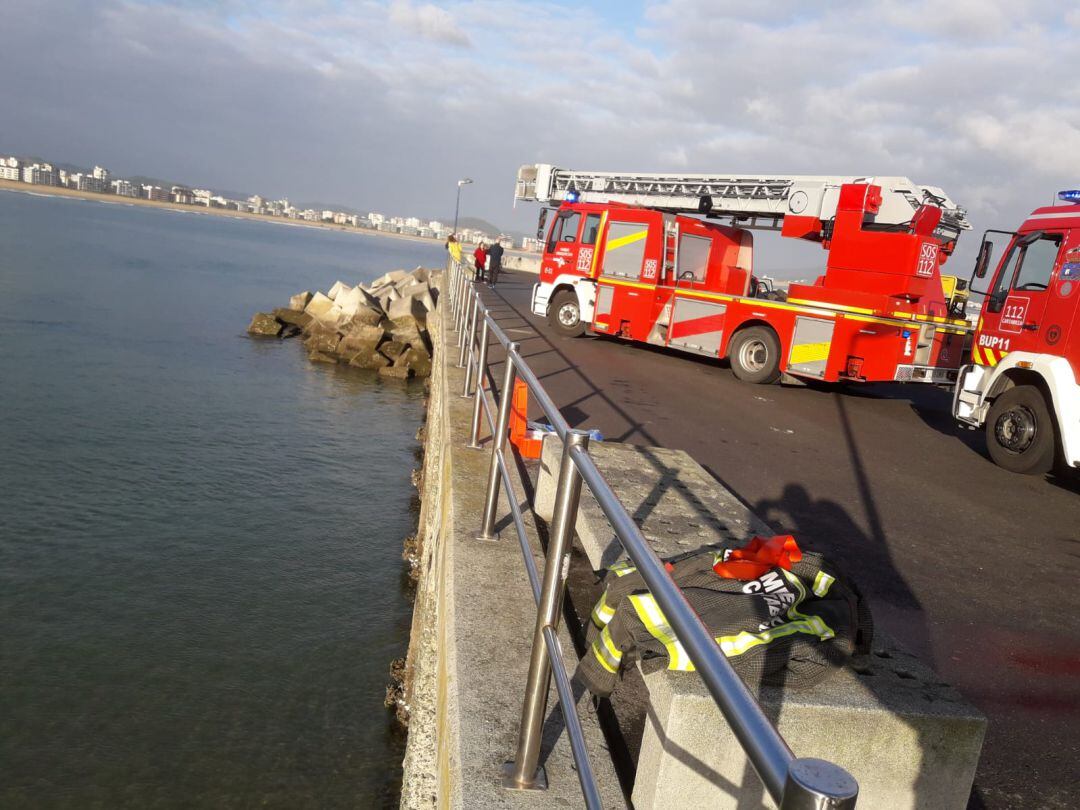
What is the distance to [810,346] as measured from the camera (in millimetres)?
12680

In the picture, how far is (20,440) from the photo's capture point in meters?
13.7

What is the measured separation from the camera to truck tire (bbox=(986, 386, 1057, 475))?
29.2 ft

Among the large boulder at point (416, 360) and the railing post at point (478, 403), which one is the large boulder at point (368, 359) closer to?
the large boulder at point (416, 360)

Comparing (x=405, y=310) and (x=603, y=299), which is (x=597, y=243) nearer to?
(x=603, y=299)

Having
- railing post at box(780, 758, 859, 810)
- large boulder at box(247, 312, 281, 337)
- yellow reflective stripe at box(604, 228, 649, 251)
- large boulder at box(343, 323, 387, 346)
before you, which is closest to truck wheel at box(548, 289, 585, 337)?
yellow reflective stripe at box(604, 228, 649, 251)

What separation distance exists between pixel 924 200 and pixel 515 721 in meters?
12.0

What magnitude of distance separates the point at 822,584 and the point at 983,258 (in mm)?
8610

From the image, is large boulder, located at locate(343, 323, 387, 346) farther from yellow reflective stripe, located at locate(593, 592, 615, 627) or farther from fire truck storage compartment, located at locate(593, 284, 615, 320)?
yellow reflective stripe, located at locate(593, 592, 615, 627)

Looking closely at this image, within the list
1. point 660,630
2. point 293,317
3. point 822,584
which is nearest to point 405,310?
point 293,317

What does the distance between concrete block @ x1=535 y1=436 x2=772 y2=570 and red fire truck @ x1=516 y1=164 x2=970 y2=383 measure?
7339mm

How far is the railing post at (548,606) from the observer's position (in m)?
2.33

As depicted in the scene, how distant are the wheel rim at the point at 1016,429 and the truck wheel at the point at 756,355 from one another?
4.18m

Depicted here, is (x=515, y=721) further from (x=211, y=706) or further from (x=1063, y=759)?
(x=211, y=706)

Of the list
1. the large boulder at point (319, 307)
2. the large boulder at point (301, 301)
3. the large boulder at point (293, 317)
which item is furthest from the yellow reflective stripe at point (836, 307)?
the large boulder at point (301, 301)
